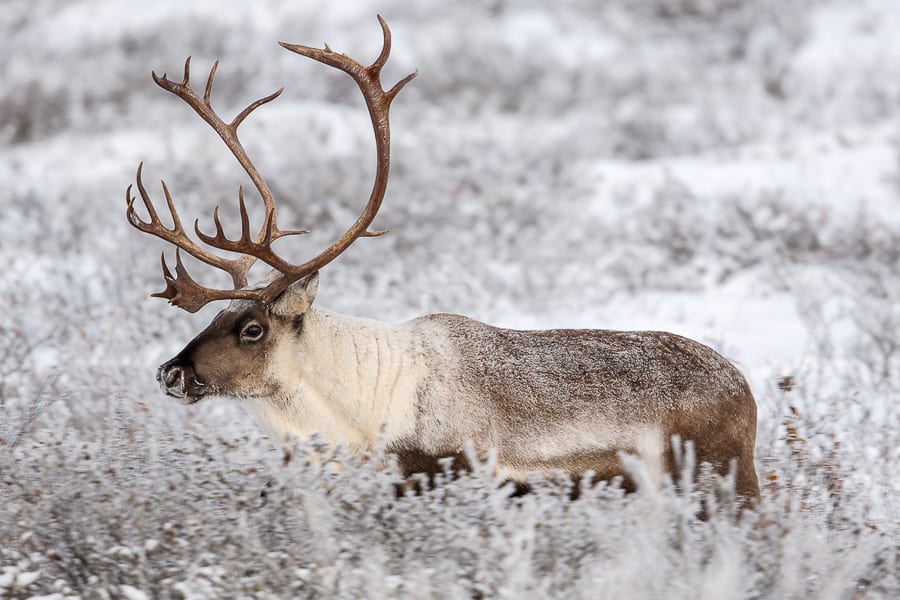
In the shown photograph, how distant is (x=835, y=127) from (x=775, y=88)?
5.91 feet

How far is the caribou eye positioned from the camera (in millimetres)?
4270

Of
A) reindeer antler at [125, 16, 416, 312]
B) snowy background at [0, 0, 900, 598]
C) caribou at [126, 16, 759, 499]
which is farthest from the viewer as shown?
reindeer antler at [125, 16, 416, 312]

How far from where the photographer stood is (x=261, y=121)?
12.0 m

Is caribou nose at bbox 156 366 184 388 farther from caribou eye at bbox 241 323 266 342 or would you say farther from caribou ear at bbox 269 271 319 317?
caribou ear at bbox 269 271 319 317

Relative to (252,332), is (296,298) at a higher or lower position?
higher

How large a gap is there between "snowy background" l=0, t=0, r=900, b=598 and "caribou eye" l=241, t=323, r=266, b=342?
0.40m

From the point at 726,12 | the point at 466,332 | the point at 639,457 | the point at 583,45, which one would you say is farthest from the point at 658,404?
the point at 726,12

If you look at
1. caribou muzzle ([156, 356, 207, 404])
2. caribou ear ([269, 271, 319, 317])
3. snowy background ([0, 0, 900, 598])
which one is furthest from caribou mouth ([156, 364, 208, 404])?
caribou ear ([269, 271, 319, 317])

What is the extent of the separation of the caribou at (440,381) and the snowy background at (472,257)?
23 centimetres

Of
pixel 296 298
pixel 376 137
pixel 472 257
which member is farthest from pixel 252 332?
pixel 472 257

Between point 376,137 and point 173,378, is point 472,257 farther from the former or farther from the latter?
point 173,378

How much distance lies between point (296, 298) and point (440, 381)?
0.63 m

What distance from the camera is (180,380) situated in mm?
4184

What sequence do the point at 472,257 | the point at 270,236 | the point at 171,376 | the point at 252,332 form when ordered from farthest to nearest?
the point at 472,257
the point at 270,236
the point at 252,332
the point at 171,376
